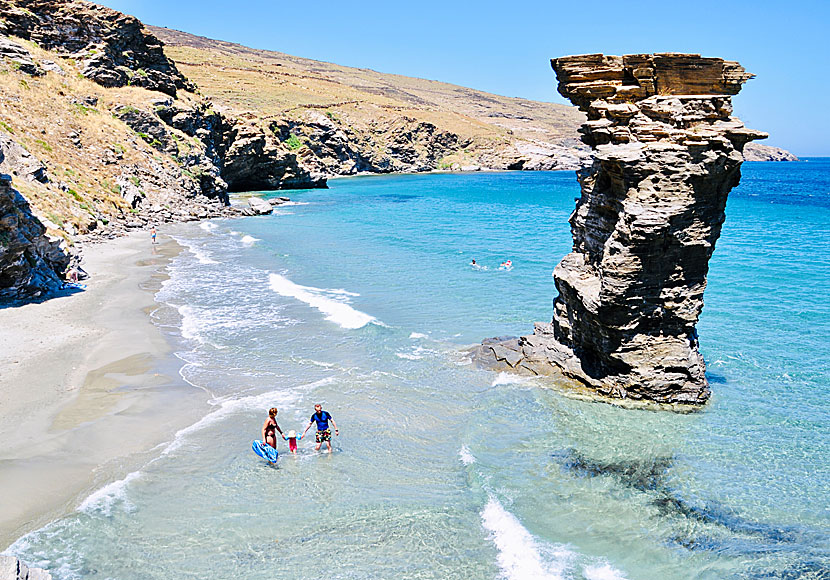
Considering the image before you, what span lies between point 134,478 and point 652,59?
15191 mm

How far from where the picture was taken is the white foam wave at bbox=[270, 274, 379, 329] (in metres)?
24.4

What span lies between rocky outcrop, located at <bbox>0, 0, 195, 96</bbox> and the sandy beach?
44.3 meters

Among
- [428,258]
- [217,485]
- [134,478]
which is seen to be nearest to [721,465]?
[217,485]

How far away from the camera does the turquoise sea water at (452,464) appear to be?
10.2m

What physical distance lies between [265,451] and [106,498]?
3.23m

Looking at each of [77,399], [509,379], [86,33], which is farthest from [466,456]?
[86,33]

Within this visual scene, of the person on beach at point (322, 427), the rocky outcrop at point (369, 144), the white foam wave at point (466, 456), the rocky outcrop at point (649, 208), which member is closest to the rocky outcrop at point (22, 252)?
the person on beach at point (322, 427)

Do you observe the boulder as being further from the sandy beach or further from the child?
the child

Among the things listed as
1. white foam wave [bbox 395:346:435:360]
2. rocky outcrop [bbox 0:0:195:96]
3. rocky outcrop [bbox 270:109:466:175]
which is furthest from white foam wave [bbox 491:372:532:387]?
rocky outcrop [bbox 270:109:466:175]

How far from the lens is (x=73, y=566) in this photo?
32.2 ft

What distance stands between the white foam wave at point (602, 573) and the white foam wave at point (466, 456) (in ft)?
12.8

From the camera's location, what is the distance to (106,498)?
38.3ft

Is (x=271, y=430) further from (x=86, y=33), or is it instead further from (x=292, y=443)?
(x=86, y=33)

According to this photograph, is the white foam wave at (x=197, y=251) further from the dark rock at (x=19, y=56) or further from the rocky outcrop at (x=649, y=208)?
the rocky outcrop at (x=649, y=208)
